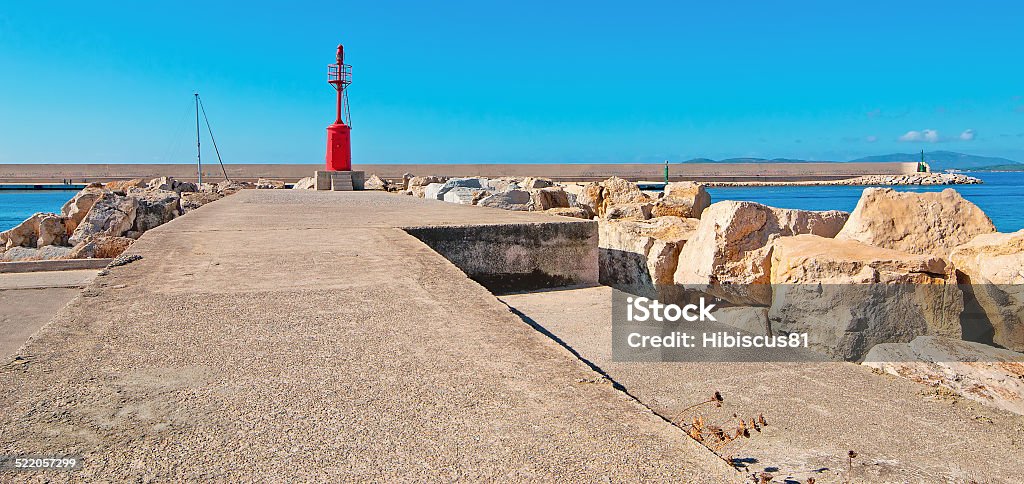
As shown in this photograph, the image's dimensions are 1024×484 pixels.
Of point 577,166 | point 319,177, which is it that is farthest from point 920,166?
point 319,177

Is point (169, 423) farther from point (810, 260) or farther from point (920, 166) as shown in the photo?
point (920, 166)

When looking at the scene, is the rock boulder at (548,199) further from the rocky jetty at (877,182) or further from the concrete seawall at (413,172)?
the rocky jetty at (877,182)

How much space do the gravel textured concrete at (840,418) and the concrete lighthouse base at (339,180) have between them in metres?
15.4

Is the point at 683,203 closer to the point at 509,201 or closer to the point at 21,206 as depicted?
the point at 509,201

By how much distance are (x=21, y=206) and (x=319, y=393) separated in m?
35.4

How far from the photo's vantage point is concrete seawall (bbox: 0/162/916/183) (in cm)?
5269

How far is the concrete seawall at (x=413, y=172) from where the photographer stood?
173 feet

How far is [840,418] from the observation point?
2734 mm

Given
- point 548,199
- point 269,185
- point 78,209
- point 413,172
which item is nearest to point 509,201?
point 548,199

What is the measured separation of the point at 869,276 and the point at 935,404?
0.73m

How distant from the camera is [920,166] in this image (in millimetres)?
65250

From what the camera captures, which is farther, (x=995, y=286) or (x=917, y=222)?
(x=917, y=222)

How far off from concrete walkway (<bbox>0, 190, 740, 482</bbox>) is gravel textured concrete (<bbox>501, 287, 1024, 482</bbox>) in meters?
0.72

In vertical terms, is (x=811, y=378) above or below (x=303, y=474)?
below
